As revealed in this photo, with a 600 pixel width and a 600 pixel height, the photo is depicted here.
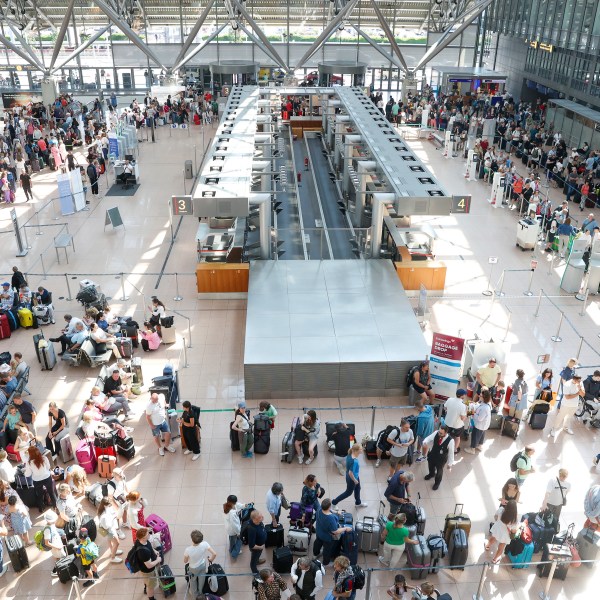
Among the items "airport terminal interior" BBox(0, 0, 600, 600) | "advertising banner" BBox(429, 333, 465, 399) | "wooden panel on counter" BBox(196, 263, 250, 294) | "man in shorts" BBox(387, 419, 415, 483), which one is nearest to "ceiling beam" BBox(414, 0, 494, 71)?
"airport terminal interior" BBox(0, 0, 600, 600)

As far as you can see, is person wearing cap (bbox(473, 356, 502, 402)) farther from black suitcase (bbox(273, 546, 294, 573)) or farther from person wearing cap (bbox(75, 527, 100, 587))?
person wearing cap (bbox(75, 527, 100, 587))

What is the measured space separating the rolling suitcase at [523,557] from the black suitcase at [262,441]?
14.0 feet

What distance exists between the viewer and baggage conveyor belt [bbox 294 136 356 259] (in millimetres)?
17062

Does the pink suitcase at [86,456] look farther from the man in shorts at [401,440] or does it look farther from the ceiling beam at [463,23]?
the ceiling beam at [463,23]

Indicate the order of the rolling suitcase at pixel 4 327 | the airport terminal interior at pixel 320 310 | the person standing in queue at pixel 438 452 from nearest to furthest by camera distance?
1. the airport terminal interior at pixel 320 310
2. the person standing in queue at pixel 438 452
3. the rolling suitcase at pixel 4 327

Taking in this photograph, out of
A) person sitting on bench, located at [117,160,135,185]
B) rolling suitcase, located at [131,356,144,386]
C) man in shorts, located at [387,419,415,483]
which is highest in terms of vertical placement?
person sitting on bench, located at [117,160,135,185]

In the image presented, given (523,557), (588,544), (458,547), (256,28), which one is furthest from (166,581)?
(256,28)

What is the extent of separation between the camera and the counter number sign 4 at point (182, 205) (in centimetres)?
1495

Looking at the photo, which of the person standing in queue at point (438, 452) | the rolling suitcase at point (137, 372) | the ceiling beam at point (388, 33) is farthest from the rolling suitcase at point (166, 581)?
the ceiling beam at point (388, 33)

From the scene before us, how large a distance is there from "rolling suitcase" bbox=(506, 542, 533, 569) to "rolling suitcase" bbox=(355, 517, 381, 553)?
1.89 m

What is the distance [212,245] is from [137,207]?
7462 millimetres

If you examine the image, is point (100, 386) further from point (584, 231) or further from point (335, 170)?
point (335, 170)

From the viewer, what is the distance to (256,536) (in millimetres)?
8758

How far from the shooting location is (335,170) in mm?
26266
